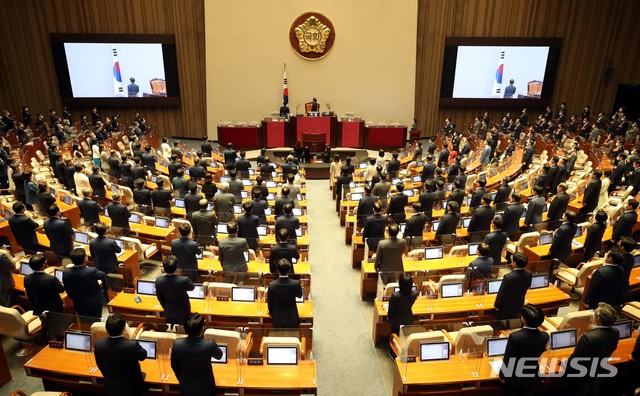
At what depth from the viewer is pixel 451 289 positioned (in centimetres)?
577

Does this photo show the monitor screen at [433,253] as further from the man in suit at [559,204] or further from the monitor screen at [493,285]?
the man in suit at [559,204]

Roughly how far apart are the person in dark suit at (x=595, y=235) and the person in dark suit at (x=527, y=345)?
3.52m

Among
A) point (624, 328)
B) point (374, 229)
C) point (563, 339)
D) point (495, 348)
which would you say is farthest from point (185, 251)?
point (624, 328)

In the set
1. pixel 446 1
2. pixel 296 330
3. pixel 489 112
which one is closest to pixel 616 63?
pixel 489 112

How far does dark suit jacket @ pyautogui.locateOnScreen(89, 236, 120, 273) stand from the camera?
20.0 feet

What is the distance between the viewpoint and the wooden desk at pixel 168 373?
13.8 feet

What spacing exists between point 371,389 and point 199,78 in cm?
1661

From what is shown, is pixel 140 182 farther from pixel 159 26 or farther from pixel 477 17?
pixel 477 17

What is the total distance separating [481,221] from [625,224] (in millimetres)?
2224

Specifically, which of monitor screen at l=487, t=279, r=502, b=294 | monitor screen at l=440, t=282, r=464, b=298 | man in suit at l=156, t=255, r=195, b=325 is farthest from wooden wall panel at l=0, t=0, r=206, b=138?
monitor screen at l=487, t=279, r=502, b=294

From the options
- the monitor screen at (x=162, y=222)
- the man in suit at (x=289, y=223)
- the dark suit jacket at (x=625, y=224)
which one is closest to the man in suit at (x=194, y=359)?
the man in suit at (x=289, y=223)

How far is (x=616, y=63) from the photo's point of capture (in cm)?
1962

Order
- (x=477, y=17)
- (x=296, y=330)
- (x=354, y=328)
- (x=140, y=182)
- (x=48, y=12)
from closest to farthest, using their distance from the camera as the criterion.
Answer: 1. (x=296, y=330)
2. (x=354, y=328)
3. (x=140, y=182)
4. (x=48, y=12)
5. (x=477, y=17)

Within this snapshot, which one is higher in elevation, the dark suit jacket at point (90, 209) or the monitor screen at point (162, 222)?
the dark suit jacket at point (90, 209)
